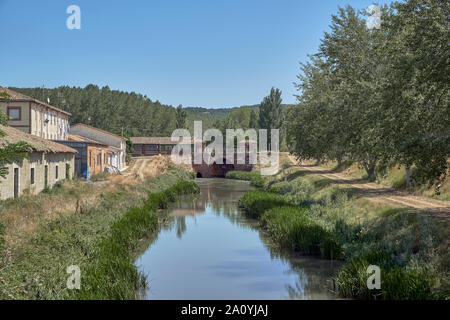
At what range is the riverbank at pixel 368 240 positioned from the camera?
1216cm

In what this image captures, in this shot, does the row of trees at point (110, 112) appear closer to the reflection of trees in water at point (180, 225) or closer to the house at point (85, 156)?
the house at point (85, 156)

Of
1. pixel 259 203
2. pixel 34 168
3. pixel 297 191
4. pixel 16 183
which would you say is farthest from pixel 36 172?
pixel 297 191

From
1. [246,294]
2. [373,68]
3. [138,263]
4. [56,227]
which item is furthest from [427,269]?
[373,68]

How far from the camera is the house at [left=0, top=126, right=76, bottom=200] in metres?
22.0

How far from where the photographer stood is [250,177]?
6438 centimetres

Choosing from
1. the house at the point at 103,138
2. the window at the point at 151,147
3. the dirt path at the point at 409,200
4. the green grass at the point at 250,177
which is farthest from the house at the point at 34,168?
the window at the point at 151,147

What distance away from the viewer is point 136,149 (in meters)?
87.2

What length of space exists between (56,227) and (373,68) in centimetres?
1799

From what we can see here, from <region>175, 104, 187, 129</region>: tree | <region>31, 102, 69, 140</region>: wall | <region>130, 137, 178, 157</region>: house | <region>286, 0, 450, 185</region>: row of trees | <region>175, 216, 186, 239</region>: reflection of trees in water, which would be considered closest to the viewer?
<region>286, 0, 450, 185</region>: row of trees

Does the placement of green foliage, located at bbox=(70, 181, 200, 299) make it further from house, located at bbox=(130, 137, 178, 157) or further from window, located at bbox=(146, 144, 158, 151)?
window, located at bbox=(146, 144, 158, 151)

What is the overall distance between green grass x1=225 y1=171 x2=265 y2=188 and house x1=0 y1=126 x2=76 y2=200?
25091 mm

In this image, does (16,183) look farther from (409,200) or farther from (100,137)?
(100,137)

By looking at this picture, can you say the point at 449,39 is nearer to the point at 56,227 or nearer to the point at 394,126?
the point at 394,126

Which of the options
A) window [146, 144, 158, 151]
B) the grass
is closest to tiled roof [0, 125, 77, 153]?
the grass
